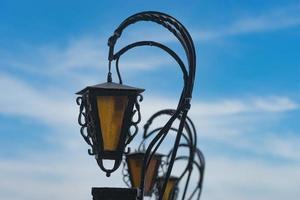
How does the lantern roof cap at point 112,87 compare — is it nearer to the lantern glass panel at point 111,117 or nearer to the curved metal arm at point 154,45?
the lantern glass panel at point 111,117

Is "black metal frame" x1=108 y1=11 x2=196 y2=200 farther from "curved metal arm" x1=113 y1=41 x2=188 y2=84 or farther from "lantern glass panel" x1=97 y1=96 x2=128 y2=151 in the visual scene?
"lantern glass panel" x1=97 y1=96 x2=128 y2=151

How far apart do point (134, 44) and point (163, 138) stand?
1.03 m

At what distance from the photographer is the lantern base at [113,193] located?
4.45 metres

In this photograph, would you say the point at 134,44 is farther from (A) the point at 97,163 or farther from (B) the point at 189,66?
(A) the point at 97,163

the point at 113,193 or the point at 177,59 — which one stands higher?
the point at 177,59

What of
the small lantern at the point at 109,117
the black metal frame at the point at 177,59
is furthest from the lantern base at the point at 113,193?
the black metal frame at the point at 177,59

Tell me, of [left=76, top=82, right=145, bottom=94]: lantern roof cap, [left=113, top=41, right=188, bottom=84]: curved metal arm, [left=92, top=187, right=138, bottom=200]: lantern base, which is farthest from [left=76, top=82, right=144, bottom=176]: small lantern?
[left=113, top=41, right=188, bottom=84]: curved metal arm

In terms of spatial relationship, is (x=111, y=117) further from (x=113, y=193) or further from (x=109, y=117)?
(x=113, y=193)

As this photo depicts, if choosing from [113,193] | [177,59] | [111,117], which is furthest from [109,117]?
[177,59]

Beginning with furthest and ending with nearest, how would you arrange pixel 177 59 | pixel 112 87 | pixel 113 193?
pixel 177 59 → pixel 112 87 → pixel 113 193

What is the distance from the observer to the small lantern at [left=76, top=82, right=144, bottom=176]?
16.3 ft

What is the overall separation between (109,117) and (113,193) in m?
0.71

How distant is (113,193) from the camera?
14.6 feet

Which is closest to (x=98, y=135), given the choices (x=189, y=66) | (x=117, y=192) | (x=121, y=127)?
(x=121, y=127)
